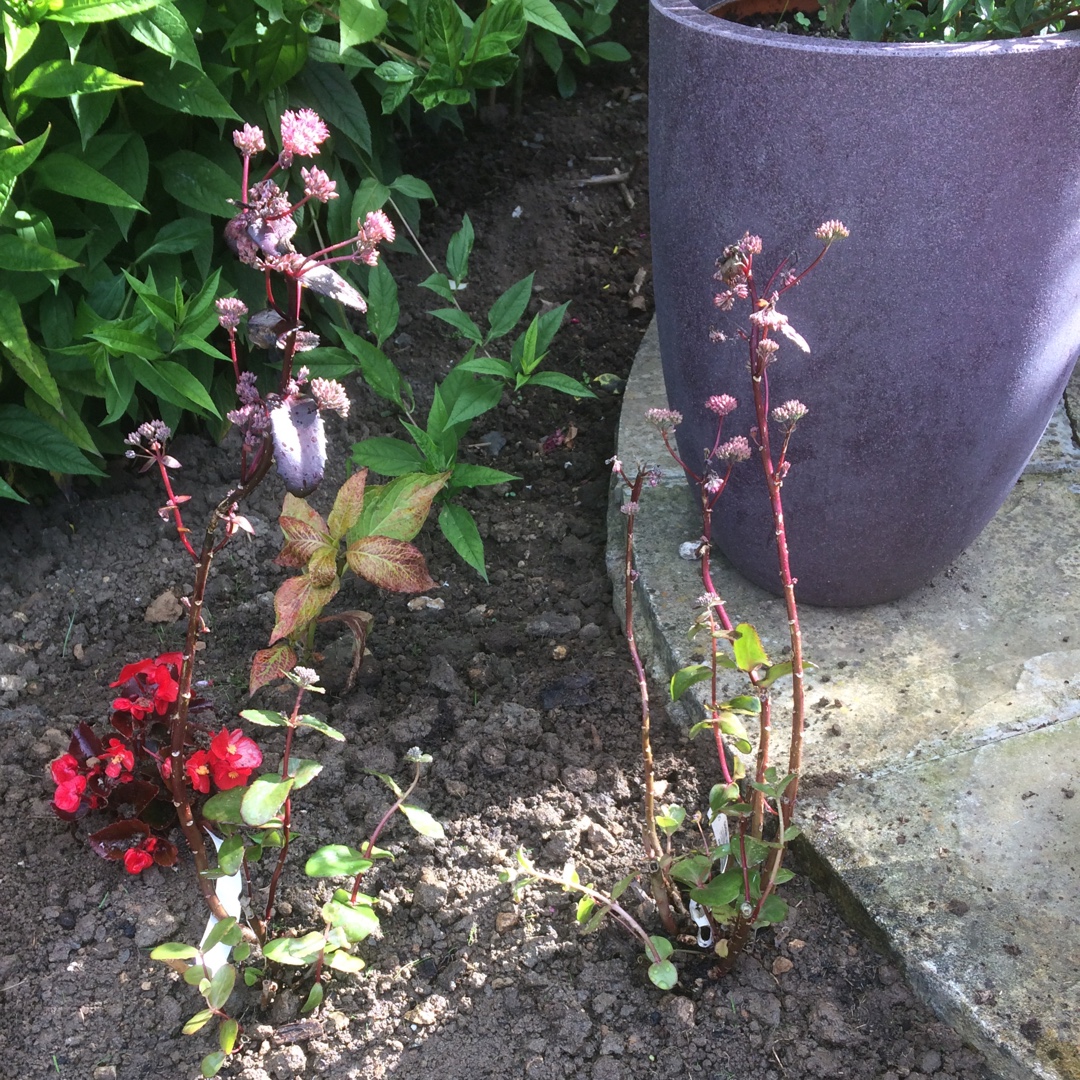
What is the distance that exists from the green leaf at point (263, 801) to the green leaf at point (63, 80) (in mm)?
1210

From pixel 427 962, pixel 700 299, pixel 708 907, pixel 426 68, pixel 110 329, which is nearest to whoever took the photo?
pixel 708 907

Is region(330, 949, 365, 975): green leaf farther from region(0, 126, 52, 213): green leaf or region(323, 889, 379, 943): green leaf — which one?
region(0, 126, 52, 213): green leaf

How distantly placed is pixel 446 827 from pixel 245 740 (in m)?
0.35

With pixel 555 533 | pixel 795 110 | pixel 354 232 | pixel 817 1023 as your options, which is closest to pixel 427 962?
pixel 817 1023

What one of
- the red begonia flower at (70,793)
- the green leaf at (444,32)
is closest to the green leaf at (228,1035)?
the red begonia flower at (70,793)

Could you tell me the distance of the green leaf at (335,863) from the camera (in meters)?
1.38

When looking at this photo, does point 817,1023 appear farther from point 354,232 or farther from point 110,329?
point 354,232

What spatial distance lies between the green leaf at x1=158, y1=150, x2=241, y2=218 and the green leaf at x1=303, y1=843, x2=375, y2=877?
1.35m

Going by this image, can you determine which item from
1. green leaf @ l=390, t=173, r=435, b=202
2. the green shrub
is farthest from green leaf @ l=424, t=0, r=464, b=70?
green leaf @ l=390, t=173, r=435, b=202

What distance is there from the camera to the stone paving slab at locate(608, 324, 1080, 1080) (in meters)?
1.57

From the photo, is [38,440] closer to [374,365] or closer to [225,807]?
[374,365]

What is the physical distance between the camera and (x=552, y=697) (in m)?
2.11

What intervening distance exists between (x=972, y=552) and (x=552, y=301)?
1.33 metres

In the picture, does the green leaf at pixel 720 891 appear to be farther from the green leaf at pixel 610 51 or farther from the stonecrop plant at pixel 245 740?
the green leaf at pixel 610 51
